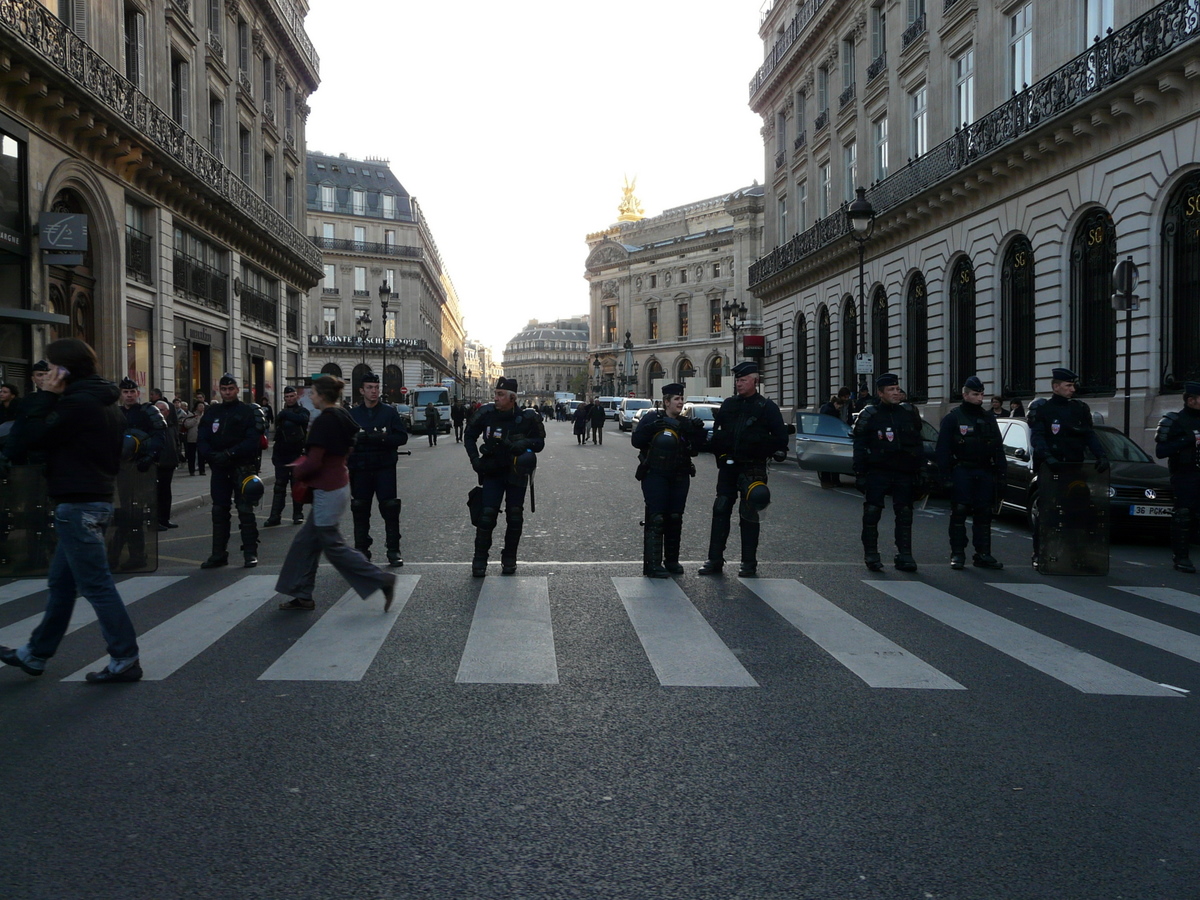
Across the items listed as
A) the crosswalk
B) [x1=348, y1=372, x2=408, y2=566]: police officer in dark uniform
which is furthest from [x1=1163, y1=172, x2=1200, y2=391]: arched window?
[x1=348, y1=372, x2=408, y2=566]: police officer in dark uniform

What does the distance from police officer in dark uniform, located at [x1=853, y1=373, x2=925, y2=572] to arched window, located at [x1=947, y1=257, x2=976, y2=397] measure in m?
17.5

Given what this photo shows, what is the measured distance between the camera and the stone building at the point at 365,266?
78062 millimetres

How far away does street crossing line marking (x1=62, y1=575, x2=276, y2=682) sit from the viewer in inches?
232

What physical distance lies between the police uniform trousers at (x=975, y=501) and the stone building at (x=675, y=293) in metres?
85.5

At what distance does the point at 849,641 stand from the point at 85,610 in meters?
5.38

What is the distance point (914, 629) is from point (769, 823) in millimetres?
3686

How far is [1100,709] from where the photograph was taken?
5.21m

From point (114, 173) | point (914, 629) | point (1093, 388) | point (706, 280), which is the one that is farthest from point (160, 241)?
point (706, 280)

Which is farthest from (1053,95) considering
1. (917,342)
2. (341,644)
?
(341,644)

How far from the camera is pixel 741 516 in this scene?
9.50m

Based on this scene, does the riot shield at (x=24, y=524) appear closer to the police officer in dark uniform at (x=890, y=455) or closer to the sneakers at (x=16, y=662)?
the sneakers at (x=16, y=662)

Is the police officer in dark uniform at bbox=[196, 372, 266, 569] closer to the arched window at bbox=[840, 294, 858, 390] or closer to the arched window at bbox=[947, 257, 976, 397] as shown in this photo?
the arched window at bbox=[947, 257, 976, 397]

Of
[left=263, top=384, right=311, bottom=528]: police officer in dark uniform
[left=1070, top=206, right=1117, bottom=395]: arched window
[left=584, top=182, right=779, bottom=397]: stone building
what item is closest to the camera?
[left=263, top=384, right=311, bottom=528]: police officer in dark uniform

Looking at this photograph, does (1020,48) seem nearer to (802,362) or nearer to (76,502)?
(802,362)
